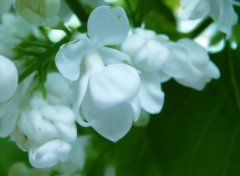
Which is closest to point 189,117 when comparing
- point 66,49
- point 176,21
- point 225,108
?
point 225,108

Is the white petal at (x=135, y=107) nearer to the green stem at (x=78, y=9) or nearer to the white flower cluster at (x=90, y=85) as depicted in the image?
the white flower cluster at (x=90, y=85)

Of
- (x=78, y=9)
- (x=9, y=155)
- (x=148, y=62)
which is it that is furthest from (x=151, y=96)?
(x=9, y=155)

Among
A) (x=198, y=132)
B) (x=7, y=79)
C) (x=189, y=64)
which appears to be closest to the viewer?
(x=7, y=79)

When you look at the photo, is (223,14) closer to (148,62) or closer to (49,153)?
(148,62)

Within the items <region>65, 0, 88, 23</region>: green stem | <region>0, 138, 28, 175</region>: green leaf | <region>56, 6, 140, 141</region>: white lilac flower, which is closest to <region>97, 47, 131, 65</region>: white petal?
<region>56, 6, 140, 141</region>: white lilac flower

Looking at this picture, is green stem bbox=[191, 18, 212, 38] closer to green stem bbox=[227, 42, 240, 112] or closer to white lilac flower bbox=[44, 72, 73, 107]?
green stem bbox=[227, 42, 240, 112]

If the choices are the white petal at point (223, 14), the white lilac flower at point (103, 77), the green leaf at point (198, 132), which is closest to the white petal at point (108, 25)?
the white lilac flower at point (103, 77)
